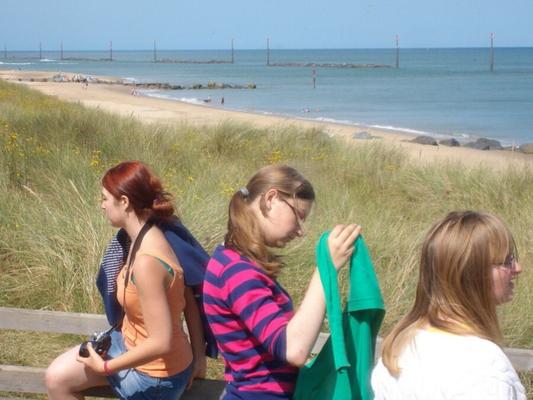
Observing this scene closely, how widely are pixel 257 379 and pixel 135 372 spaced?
586mm

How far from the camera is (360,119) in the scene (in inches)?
1379

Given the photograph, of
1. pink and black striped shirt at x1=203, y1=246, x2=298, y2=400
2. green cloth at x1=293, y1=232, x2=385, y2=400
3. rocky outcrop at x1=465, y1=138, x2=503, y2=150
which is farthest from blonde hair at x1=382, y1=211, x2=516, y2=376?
rocky outcrop at x1=465, y1=138, x2=503, y2=150

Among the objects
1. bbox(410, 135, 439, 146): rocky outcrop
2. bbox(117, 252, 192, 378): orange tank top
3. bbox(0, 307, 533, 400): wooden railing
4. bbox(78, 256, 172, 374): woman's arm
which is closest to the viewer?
bbox(78, 256, 172, 374): woman's arm

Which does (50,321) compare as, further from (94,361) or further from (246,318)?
(246,318)

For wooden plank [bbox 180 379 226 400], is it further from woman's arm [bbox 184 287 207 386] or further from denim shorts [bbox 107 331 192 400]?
denim shorts [bbox 107 331 192 400]

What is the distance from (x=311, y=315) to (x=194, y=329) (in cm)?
84

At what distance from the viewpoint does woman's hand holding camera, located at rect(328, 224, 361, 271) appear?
2.09m

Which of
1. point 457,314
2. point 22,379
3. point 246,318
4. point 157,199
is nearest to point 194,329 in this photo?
point 157,199

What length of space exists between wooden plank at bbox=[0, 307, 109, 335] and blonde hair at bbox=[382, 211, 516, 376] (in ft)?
5.75

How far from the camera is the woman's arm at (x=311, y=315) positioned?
6.82 feet

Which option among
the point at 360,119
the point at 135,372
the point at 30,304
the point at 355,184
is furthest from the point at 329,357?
the point at 360,119

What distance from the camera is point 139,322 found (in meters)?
2.69

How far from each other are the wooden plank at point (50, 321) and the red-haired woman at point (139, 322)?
0.56 metres

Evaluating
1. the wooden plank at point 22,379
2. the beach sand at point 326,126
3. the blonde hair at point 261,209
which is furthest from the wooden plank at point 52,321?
the beach sand at point 326,126
